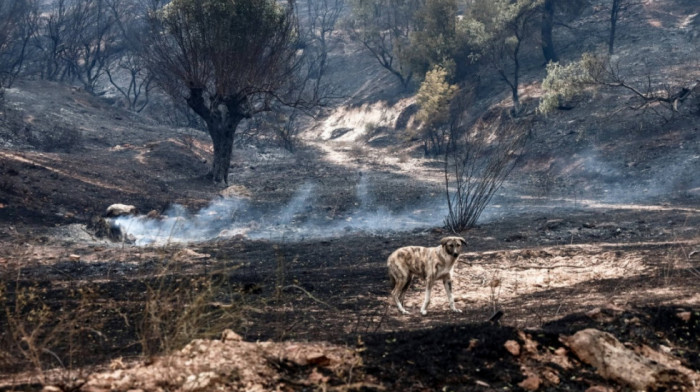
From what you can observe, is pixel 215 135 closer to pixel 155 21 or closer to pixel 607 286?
pixel 155 21

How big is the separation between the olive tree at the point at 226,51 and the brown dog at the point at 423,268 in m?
17.3

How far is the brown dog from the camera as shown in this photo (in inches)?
337

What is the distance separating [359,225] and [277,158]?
20.3 meters

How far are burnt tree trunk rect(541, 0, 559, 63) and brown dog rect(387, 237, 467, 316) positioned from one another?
3648 centimetres

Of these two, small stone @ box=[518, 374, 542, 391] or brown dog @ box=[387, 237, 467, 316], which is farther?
brown dog @ box=[387, 237, 467, 316]

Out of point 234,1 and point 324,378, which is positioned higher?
point 234,1

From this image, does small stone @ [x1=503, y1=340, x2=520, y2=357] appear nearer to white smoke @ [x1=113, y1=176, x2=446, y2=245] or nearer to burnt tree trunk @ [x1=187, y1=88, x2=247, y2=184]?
white smoke @ [x1=113, y1=176, x2=446, y2=245]

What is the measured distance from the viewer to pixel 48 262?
12.9 m

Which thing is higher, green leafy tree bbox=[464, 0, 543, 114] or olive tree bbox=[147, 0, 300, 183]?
green leafy tree bbox=[464, 0, 543, 114]

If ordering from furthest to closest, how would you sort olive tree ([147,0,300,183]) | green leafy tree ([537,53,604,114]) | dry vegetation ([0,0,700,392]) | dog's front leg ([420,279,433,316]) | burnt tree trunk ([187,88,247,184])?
green leafy tree ([537,53,604,114]), burnt tree trunk ([187,88,247,184]), olive tree ([147,0,300,183]), dog's front leg ([420,279,433,316]), dry vegetation ([0,0,700,392])

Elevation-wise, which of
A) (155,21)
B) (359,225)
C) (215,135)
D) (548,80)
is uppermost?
(155,21)

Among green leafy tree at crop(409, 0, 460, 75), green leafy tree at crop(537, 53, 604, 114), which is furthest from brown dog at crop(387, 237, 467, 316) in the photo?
green leafy tree at crop(409, 0, 460, 75)

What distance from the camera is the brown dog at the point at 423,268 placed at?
8570mm

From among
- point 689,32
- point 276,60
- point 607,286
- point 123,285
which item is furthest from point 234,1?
point 689,32
